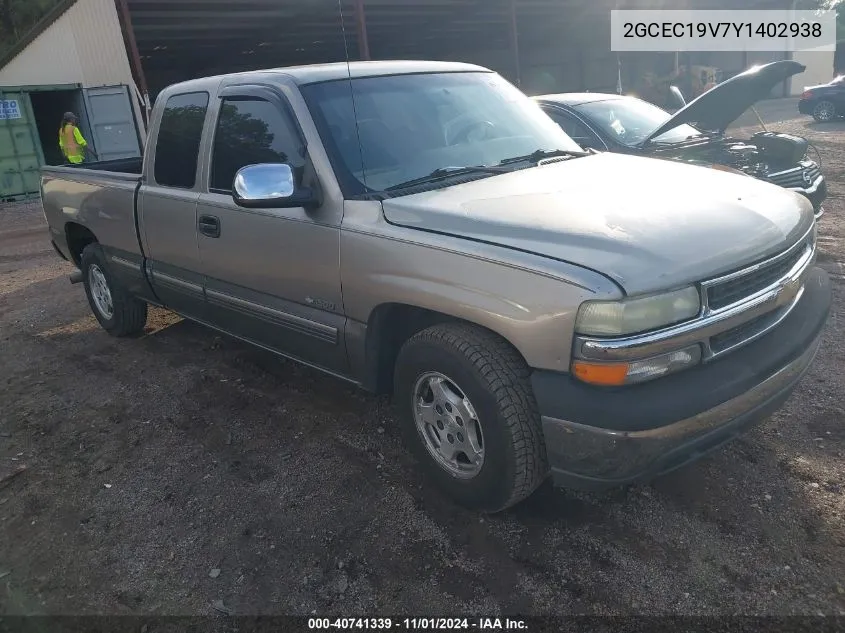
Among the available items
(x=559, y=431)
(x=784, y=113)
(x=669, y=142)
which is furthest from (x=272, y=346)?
(x=784, y=113)

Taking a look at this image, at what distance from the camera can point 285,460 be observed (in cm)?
367

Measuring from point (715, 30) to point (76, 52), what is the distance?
87.2 feet

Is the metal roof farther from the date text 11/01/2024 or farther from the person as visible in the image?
the date text 11/01/2024

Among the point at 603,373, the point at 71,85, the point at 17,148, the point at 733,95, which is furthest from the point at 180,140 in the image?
the point at 71,85

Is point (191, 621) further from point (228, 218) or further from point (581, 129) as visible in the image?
point (581, 129)

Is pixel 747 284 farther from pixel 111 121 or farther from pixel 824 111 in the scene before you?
pixel 824 111

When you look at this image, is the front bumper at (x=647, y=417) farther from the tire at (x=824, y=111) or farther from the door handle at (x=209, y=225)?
the tire at (x=824, y=111)

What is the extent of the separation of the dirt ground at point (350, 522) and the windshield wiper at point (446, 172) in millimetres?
1437

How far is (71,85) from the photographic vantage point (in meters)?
16.6

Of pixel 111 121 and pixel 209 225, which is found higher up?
pixel 111 121

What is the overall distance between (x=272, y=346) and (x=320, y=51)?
917 inches

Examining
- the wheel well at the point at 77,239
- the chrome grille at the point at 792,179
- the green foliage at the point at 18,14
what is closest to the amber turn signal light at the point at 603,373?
the wheel well at the point at 77,239

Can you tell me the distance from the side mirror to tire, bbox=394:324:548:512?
35.2 inches

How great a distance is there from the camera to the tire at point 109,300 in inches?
216
